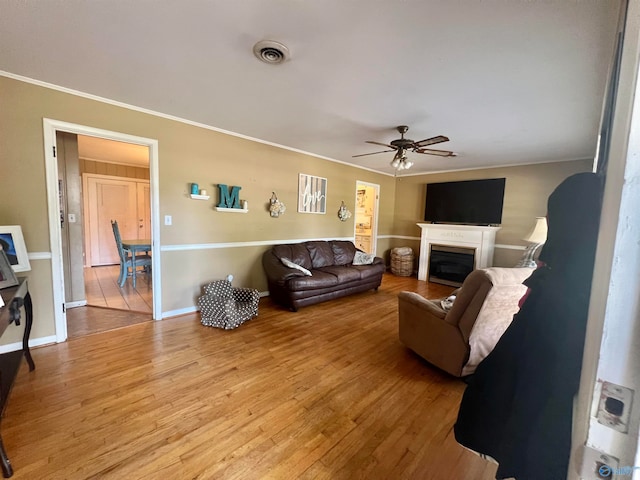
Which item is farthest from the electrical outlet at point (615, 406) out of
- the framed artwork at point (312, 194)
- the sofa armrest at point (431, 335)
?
the framed artwork at point (312, 194)

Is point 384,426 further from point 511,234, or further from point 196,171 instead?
Result: point 511,234

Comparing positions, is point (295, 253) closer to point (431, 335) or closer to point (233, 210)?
point (233, 210)

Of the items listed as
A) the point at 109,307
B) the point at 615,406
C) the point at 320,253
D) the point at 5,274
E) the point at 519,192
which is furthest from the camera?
the point at 519,192

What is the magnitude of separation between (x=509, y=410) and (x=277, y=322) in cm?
271

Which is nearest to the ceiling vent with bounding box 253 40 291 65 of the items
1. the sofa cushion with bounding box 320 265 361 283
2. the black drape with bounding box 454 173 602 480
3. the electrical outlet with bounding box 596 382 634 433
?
the black drape with bounding box 454 173 602 480

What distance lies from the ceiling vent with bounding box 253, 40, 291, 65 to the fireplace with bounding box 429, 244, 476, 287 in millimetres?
4975

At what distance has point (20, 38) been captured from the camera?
5.84 ft

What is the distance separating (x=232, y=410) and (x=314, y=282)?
2080 mm

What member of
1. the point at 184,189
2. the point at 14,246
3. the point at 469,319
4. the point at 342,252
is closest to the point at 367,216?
the point at 342,252

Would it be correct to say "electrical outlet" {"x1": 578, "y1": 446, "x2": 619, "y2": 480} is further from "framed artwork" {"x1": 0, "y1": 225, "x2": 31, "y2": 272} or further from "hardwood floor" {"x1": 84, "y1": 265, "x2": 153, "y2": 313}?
"hardwood floor" {"x1": 84, "y1": 265, "x2": 153, "y2": 313}

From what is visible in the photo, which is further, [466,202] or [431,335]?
[466,202]

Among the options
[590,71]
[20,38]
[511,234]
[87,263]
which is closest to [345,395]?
[590,71]

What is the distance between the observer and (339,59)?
1907 mm

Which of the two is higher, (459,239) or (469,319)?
(459,239)
